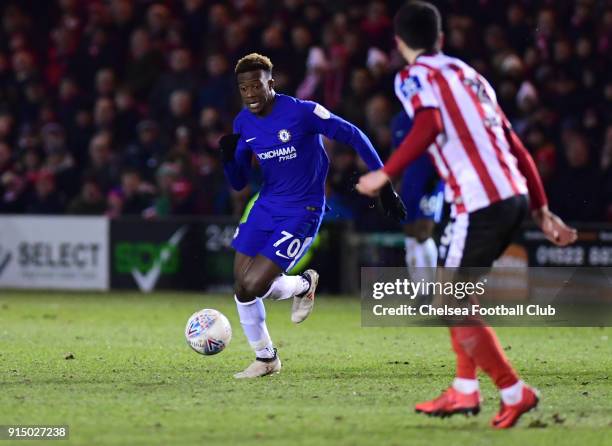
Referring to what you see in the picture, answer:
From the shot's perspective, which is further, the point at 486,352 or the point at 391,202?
the point at 391,202

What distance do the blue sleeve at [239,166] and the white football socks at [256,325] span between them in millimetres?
877

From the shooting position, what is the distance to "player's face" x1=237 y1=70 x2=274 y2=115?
8.33 metres

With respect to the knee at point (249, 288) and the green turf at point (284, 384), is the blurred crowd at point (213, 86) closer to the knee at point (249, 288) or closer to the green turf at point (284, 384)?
the green turf at point (284, 384)

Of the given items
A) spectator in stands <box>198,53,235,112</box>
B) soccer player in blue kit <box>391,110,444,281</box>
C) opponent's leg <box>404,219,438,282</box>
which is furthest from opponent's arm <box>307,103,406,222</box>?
spectator in stands <box>198,53,235,112</box>

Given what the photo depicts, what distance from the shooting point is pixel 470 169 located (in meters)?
6.29

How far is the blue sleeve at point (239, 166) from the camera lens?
8.60 m

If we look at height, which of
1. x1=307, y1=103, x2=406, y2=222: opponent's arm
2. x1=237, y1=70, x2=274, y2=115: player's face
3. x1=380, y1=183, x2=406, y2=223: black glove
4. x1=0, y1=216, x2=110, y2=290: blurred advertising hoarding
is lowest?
x1=0, y1=216, x2=110, y2=290: blurred advertising hoarding

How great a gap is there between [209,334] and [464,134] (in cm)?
298

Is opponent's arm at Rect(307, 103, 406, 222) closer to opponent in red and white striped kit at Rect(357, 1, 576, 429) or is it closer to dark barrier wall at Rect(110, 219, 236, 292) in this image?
opponent in red and white striped kit at Rect(357, 1, 576, 429)

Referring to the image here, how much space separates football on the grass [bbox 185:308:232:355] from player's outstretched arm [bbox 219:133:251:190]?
3.17 feet

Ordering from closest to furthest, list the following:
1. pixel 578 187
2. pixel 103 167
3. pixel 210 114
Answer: pixel 578 187
pixel 210 114
pixel 103 167

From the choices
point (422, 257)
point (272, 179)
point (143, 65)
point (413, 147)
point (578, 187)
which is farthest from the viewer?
point (143, 65)

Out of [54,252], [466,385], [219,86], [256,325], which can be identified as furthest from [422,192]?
[466,385]

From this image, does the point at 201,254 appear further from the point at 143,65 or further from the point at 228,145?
the point at 228,145
